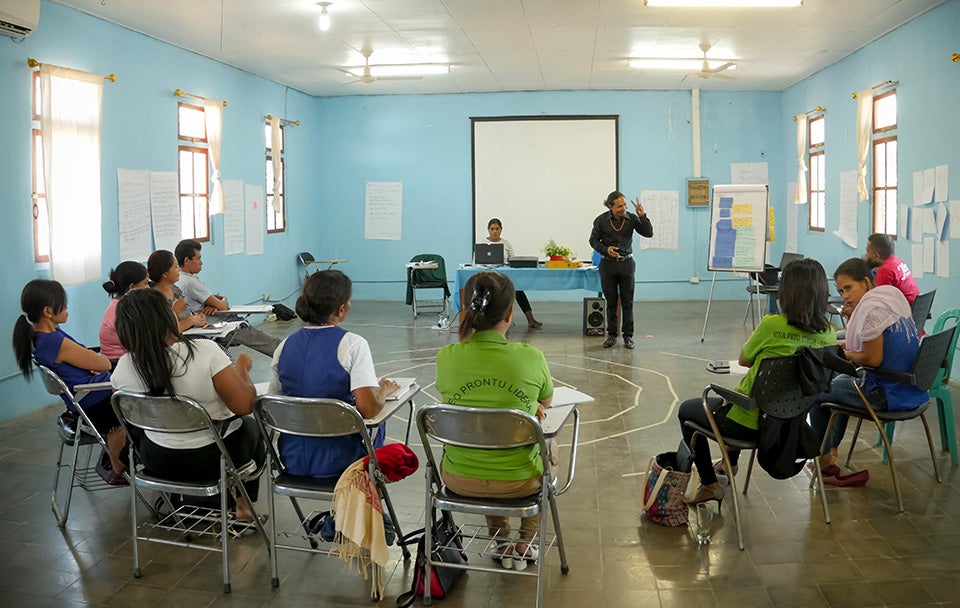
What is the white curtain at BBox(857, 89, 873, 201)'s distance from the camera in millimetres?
9141

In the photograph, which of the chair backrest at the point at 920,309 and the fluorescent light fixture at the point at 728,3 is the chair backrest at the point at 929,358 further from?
the fluorescent light fixture at the point at 728,3

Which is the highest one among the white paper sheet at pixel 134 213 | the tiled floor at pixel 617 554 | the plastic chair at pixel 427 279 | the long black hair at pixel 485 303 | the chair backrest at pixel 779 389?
the white paper sheet at pixel 134 213

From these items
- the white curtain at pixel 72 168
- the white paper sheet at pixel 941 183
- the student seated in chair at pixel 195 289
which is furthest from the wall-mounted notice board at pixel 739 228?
the white curtain at pixel 72 168

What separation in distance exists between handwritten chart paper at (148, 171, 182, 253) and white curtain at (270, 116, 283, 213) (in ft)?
8.90

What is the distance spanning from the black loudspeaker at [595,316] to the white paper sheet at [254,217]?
4.13 m

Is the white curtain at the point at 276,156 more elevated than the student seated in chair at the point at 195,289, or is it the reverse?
the white curtain at the point at 276,156

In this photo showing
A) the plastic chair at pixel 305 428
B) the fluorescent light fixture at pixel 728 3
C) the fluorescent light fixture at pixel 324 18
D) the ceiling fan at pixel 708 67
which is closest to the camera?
the plastic chair at pixel 305 428

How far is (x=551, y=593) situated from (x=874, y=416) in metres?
1.85

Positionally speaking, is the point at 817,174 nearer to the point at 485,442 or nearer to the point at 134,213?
the point at 134,213

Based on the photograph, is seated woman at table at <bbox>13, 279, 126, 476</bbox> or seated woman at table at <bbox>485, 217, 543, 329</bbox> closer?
seated woman at table at <bbox>13, 279, 126, 476</bbox>

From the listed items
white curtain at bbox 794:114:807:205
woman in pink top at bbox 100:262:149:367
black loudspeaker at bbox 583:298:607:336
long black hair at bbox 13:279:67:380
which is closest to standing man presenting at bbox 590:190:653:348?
black loudspeaker at bbox 583:298:607:336

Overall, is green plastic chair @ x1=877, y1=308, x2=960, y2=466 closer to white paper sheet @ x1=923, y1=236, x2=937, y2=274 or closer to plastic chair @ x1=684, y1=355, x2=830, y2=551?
plastic chair @ x1=684, y1=355, x2=830, y2=551

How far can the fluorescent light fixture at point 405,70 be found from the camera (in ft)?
33.2

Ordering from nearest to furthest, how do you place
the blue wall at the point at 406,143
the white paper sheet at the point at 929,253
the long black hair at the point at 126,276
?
the long black hair at the point at 126,276
the blue wall at the point at 406,143
the white paper sheet at the point at 929,253
